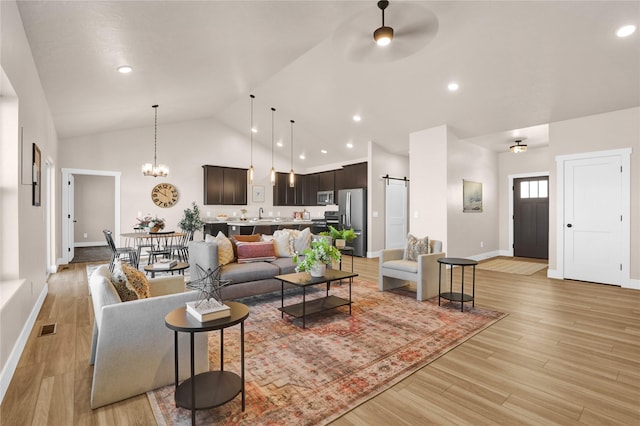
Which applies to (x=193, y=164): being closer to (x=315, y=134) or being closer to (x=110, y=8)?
(x=315, y=134)

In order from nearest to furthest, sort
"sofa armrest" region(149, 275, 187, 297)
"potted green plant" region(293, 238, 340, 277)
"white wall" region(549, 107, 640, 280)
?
"sofa armrest" region(149, 275, 187, 297), "potted green plant" region(293, 238, 340, 277), "white wall" region(549, 107, 640, 280)

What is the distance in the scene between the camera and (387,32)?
301 cm

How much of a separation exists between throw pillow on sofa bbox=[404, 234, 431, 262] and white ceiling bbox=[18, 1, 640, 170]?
8.22ft

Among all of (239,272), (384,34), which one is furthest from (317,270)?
(384,34)

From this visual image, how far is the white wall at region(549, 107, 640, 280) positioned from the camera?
4844 mm

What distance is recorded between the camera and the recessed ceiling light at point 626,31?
3361 mm

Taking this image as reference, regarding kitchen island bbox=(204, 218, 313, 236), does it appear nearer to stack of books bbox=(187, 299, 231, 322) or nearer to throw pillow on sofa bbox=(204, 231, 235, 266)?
throw pillow on sofa bbox=(204, 231, 235, 266)

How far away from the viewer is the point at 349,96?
5.87 m

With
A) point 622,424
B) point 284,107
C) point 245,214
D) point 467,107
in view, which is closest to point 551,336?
point 622,424

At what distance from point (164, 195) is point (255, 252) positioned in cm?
469

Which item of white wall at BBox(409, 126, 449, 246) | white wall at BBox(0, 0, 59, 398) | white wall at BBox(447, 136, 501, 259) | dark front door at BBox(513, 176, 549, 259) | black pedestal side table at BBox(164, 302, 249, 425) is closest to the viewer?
black pedestal side table at BBox(164, 302, 249, 425)

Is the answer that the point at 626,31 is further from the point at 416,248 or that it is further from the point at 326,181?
the point at 326,181

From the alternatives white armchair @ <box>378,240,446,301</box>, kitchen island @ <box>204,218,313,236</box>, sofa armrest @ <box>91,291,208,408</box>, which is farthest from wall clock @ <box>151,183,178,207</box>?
sofa armrest @ <box>91,291,208,408</box>

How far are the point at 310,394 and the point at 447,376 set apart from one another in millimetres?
1036
